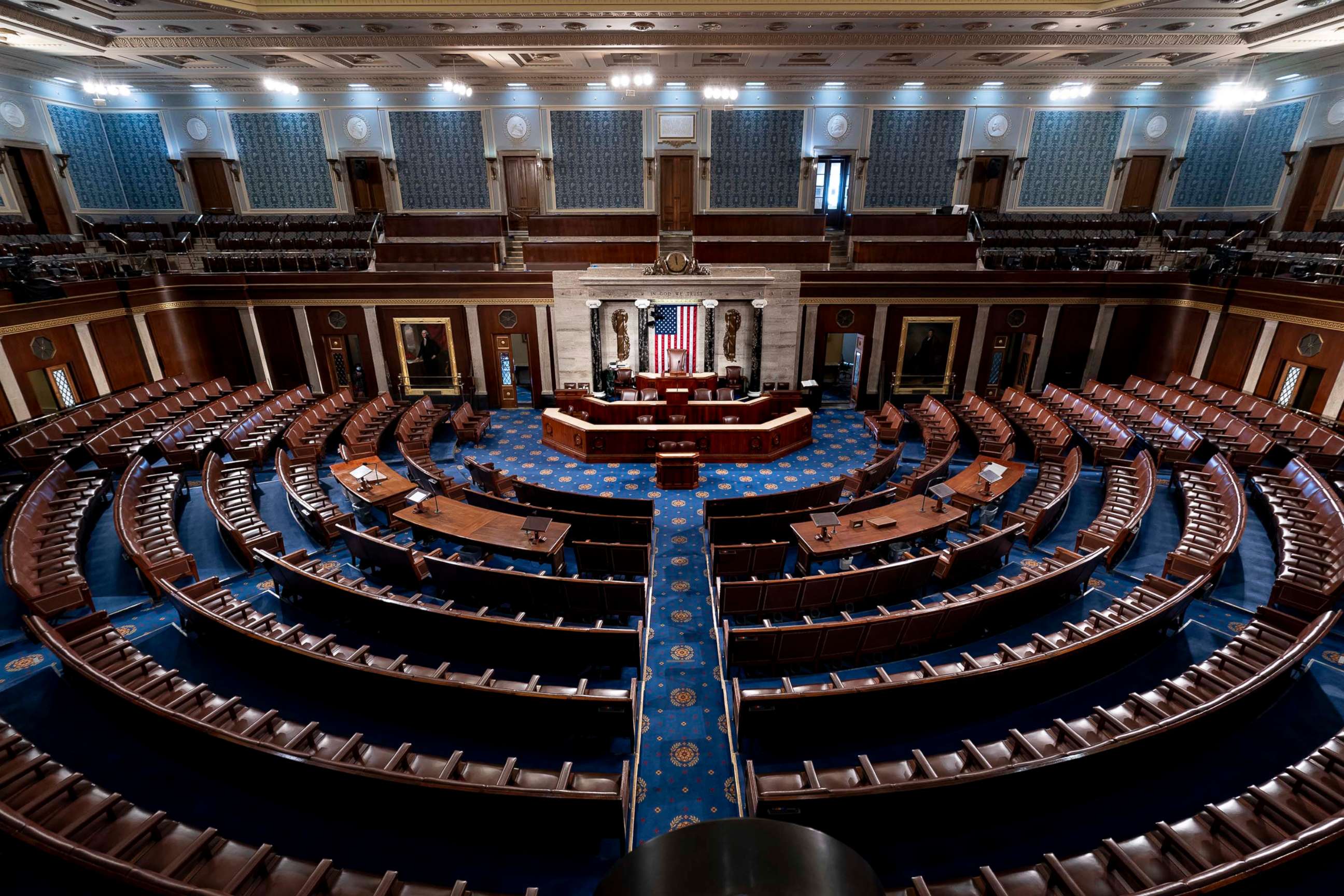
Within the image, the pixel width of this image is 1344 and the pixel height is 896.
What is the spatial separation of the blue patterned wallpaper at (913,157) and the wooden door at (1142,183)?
5.14 meters

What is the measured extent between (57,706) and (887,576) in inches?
311

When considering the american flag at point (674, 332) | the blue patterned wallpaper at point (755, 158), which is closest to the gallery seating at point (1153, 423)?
the american flag at point (674, 332)

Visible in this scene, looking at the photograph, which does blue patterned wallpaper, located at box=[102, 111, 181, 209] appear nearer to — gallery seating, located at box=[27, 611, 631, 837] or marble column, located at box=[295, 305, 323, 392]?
marble column, located at box=[295, 305, 323, 392]

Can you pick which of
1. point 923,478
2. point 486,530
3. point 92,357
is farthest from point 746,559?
point 92,357

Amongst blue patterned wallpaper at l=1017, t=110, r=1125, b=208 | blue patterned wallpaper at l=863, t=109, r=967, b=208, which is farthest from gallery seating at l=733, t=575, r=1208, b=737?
blue patterned wallpaper at l=1017, t=110, r=1125, b=208

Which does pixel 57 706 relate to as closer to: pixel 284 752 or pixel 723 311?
pixel 284 752

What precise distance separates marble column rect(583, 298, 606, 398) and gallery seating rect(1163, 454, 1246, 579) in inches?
425

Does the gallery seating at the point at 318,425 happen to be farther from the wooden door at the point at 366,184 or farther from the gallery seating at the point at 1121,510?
the gallery seating at the point at 1121,510

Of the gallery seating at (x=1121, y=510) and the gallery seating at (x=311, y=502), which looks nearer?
the gallery seating at (x=1121, y=510)

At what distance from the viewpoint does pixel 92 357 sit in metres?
12.5

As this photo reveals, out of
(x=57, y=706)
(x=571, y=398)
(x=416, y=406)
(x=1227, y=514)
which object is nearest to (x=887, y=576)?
(x=1227, y=514)

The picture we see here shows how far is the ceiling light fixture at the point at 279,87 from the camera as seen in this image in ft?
45.2

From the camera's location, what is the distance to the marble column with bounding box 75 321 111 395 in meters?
12.2

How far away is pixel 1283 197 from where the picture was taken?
51.2 feet
